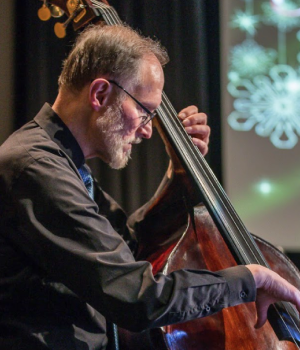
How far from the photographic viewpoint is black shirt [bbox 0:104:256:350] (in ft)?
2.59

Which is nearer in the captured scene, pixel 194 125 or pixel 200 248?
pixel 200 248

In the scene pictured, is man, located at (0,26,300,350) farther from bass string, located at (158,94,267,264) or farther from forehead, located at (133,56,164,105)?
bass string, located at (158,94,267,264)

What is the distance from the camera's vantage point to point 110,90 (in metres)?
1.06

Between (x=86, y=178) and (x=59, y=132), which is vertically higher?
(x=59, y=132)

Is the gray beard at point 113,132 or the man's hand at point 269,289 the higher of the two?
the gray beard at point 113,132

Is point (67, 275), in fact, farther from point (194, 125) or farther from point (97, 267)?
point (194, 125)

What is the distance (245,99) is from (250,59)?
0.20m

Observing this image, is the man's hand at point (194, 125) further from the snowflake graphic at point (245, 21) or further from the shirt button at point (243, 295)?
the snowflake graphic at point (245, 21)

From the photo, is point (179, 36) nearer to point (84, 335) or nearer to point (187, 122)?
point (187, 122)

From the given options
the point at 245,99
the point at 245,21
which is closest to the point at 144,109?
the point at 245,99

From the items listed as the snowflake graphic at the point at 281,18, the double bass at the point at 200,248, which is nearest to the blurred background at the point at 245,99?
the snowflake graphic at the point at 281,18

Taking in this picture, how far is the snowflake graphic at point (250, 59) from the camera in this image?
2.29 metres

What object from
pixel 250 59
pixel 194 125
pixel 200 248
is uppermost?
pixel 250 59

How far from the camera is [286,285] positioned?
2.93 ft
